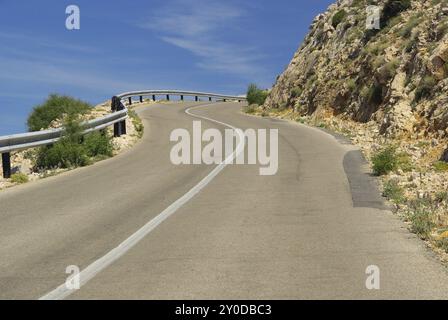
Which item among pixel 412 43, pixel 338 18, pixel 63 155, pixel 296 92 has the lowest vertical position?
pixel 63 155

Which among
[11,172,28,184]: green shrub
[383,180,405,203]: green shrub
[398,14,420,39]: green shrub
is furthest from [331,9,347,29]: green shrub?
[11,172,28,184]: green shrub

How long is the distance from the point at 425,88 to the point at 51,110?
18.3 metres

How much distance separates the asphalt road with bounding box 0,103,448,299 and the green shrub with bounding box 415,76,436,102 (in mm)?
8489

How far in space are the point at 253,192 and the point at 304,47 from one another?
132 ft

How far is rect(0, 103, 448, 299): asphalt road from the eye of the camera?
5.68 m

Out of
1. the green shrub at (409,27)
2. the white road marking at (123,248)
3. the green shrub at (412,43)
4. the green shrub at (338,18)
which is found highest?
the green shrub at (338,18)

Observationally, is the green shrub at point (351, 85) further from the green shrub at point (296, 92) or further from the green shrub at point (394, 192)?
the green shrub at point (394, 192)

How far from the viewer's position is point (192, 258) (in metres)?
6.69

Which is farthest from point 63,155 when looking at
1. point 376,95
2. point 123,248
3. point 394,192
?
point 376,95

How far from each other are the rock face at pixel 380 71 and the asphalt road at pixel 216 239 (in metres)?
7.61
